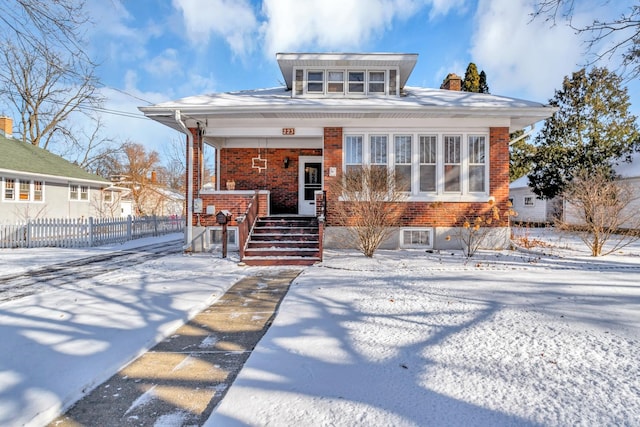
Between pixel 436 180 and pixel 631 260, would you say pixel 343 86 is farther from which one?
pixel 631 260

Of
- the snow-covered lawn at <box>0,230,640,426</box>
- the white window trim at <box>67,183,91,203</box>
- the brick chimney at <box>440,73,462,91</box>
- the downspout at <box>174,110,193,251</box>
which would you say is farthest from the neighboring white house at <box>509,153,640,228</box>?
the white window trim at <box>67,183,91,203</box>

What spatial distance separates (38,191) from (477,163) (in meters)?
20.0

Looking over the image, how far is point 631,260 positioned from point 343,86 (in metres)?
8.82

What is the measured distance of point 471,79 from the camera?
81.8 feet

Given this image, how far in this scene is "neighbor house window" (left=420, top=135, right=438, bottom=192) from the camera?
→ 10.7 m

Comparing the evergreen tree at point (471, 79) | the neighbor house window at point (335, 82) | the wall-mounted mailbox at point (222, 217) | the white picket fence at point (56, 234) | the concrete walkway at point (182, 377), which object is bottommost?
the concrete walkway at point (182, 377)

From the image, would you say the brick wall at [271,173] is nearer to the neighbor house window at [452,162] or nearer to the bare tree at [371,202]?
the bare tree at [371,202]

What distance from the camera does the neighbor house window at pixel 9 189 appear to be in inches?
655

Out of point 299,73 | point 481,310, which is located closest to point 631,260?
point 481,310

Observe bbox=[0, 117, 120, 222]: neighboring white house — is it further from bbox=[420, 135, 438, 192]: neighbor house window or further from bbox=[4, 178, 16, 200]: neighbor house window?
bbox=[420, 135, 438, 192]: neighbor house window

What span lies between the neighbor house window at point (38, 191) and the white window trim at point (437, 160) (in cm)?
1639

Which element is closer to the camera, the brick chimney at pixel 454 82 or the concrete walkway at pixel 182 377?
the concrete walkway at pixel 182 377

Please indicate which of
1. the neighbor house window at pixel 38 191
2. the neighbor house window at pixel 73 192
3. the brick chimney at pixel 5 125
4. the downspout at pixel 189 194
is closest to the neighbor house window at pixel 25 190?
the neighbor house window at pixel 38 191

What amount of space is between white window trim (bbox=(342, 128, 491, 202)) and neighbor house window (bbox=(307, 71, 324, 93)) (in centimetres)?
220
